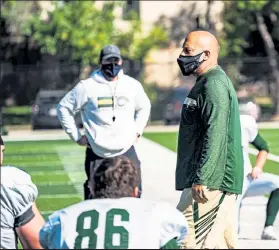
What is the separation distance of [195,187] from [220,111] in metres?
0.50

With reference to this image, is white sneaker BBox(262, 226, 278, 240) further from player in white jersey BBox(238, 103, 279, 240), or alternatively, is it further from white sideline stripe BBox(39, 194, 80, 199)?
white sideline stripe BBox(39, 194, 80, 199)

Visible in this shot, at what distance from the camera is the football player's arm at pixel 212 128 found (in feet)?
20.9

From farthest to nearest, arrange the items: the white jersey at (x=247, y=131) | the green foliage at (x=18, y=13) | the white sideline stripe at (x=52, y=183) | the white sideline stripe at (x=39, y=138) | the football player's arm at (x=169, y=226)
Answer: the green foliage at (x=18, y=13) → the white sideline stripe at (x=39, y=138) → the white sideline stripe at (x=52, y=183) → the white jersey at (x=247, y=131) → the football player's arm at (x=169, y=226)

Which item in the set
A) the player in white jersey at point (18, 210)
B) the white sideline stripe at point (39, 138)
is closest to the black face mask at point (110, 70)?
the player in white jersey at point (18, 210)

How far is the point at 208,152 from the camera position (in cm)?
636

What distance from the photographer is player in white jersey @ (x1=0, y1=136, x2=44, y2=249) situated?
5.35 metres

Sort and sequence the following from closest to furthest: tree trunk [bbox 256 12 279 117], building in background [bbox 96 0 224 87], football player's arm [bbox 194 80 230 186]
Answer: football player's arm [bbox 194 80 230 186] → tree trunk [bbox 256 12 279 117] → building in background [bbox 96 0 224 87]

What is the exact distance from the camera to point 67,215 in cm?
493

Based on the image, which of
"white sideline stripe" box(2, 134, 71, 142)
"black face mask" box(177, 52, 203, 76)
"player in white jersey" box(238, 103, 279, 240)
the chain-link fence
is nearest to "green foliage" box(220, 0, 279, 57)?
the chain-link fence

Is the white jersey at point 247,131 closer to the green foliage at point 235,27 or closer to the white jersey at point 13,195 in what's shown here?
the white jersey at point 13,195

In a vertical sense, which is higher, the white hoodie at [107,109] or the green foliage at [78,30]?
the white hoodie at [107,109]

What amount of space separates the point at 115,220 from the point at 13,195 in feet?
2.45

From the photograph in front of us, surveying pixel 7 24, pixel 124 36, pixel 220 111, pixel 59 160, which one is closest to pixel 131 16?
pixel 124 36

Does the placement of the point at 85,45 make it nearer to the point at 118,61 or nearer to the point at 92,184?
the point at 118,61
